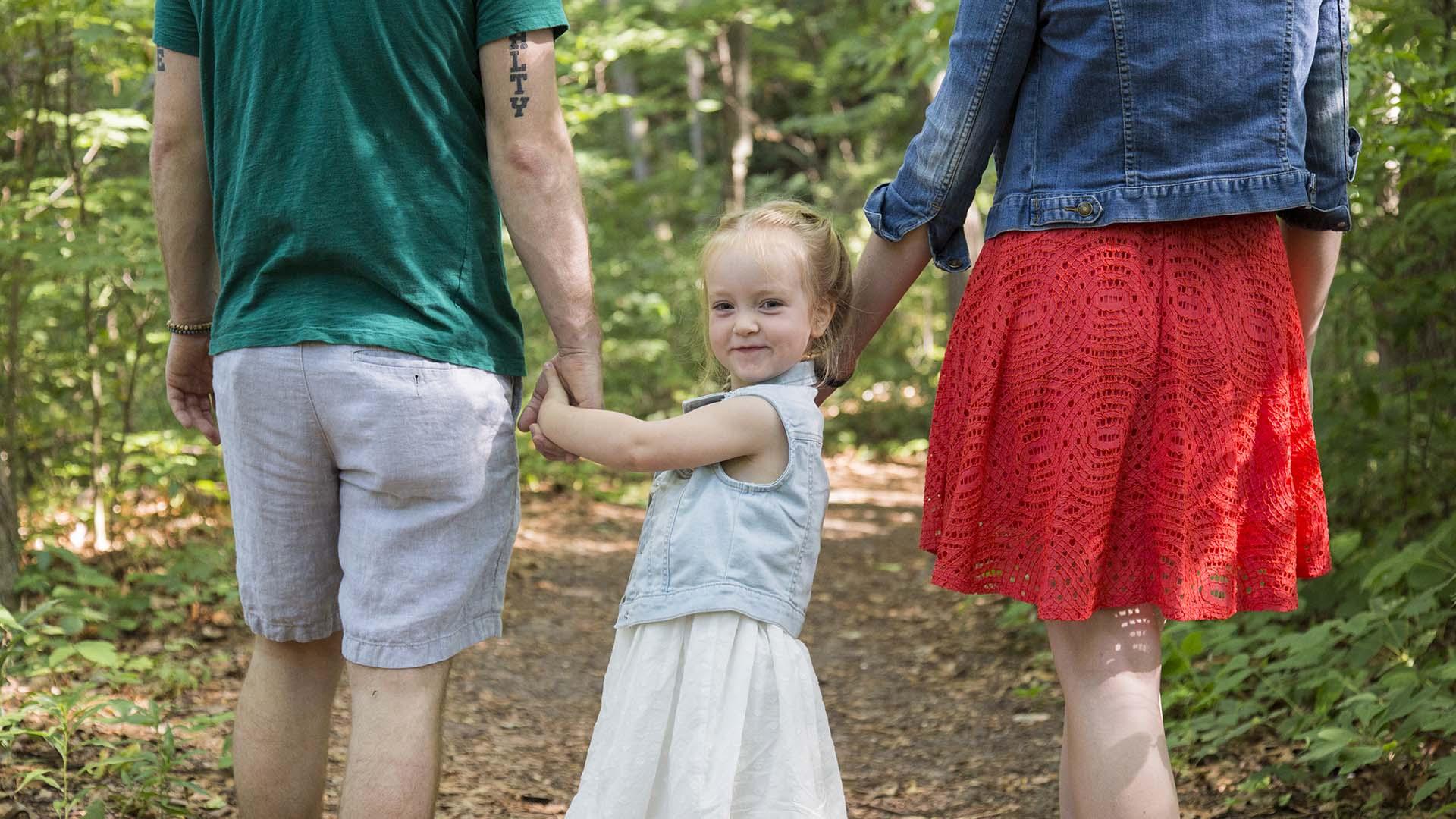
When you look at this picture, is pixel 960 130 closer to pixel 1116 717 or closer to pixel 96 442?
pixel 1116 717

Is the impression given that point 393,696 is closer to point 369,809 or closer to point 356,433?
point 369,809

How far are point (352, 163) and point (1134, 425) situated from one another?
4.44 ft

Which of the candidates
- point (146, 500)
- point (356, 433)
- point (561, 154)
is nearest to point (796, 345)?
point (561, 154)

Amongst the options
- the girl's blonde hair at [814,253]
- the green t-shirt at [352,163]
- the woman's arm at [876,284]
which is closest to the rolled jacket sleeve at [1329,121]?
the woman's arm at [876,284]

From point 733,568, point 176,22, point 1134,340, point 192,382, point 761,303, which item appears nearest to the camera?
point 1134,340

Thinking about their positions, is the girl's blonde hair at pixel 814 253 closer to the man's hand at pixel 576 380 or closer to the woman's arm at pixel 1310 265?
the man's hand at pixel 576 380

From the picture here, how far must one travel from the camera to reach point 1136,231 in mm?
1926

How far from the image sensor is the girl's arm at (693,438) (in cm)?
202

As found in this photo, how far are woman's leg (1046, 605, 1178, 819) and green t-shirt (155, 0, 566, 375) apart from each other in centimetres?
115

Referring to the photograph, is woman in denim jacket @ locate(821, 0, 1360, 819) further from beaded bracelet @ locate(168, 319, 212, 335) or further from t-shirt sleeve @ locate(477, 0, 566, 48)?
beaded bracelet @ locate(168, 319, 212, 335)

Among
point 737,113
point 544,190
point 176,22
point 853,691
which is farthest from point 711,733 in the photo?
point 737,113

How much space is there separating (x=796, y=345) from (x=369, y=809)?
3.52 ft

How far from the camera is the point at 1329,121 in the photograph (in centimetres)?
203

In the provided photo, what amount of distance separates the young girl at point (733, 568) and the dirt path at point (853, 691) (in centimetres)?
142
